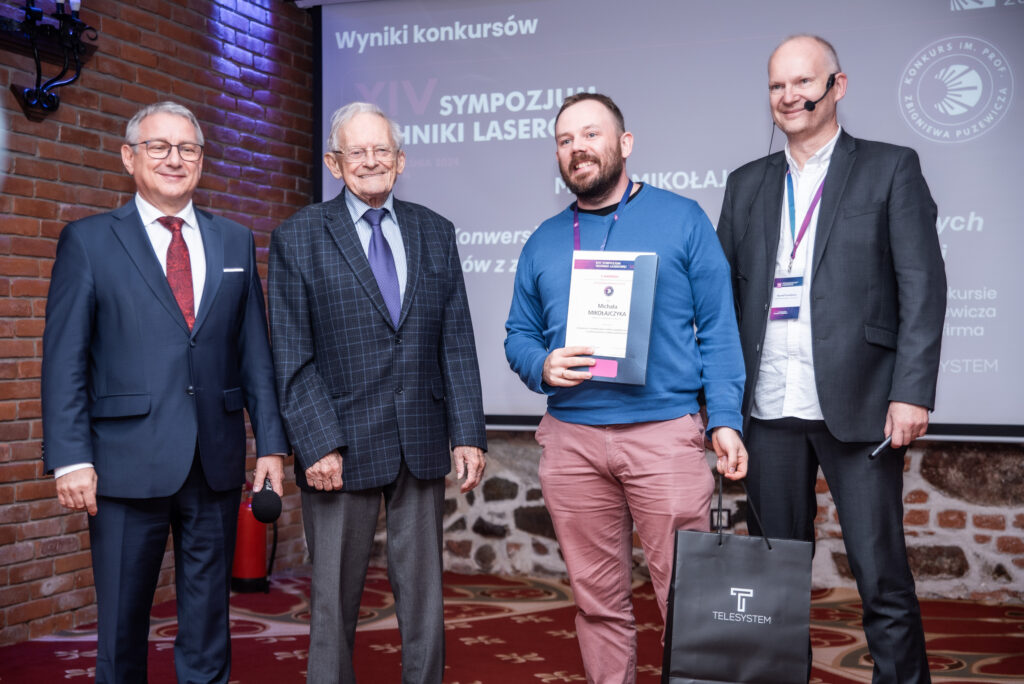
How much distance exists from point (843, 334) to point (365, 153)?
1283mm

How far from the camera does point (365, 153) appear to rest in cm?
245

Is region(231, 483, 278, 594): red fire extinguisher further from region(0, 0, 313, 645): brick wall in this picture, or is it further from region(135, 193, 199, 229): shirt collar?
region(135, 193, 199, 229): shirt collar

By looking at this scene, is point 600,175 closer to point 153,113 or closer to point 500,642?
point 153,113

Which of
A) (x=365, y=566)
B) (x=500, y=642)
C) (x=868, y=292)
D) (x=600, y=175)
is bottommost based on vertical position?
(x=500, y=642)

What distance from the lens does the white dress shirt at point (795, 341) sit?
7.66 feet

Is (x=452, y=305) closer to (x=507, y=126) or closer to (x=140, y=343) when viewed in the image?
(x=140, y=343)

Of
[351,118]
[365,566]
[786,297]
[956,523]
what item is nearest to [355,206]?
[351,118]

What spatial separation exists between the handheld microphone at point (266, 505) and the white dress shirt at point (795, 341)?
1.22 m

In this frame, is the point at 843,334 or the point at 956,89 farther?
the point at 956,89

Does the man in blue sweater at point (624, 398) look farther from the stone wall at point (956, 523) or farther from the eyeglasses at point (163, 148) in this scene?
the stone wall at point (956, 523)

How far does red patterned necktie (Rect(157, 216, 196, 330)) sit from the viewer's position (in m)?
2.34

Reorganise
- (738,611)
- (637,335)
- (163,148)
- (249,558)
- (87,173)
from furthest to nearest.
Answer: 1. (249,558)
2. (87,173)
3. (163,148)
4. (637,335)
5. (738,611)

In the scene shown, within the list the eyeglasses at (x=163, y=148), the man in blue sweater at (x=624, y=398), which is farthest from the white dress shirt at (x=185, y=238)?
the man in blue sweater at (x=624, y=398)

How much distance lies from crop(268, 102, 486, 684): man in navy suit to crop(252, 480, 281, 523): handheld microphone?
0.10 m
